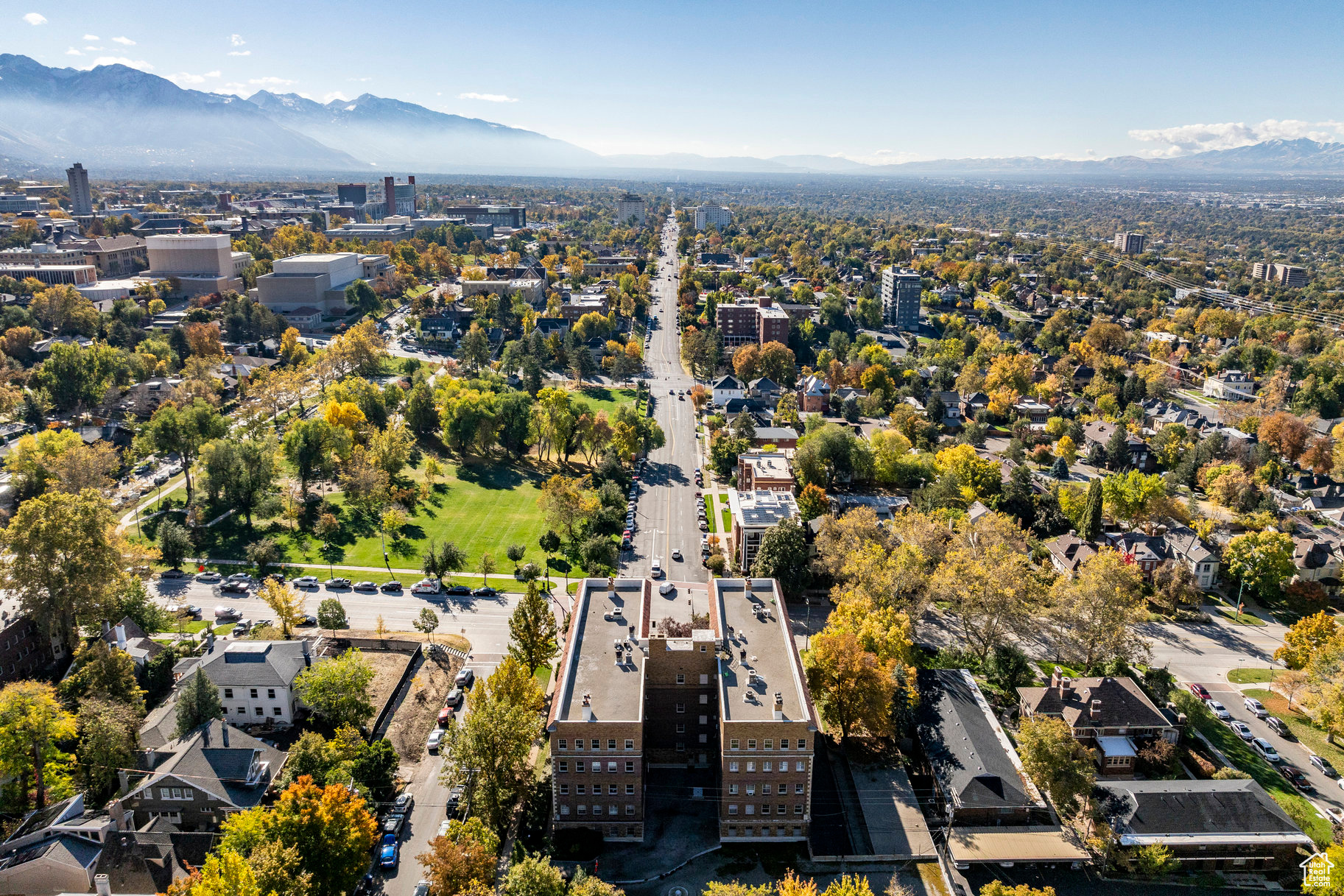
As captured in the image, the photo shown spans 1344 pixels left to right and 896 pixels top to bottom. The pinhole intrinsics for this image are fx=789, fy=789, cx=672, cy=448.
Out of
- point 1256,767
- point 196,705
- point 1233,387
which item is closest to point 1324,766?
point 1256,767

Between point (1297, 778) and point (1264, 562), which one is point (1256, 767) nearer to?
point (1297, 778)

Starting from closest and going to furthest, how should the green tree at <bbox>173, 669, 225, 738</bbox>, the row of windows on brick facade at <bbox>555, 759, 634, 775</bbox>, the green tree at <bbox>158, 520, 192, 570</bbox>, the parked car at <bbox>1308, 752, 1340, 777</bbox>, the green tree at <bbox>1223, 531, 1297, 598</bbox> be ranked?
the row of windows on brick facade at <bbox>555, 759, 634, 775</bbox> → the green tree at <bbox>173, 669, 225, 738</bbox> → the parked car at <bbox>1308, 752, 1340, 777</bbox> → the green tree at <bbox>158, 520, 192, 570</bbox> → the green tree at <bbox>1223, 531, 1297, 598</bbox>

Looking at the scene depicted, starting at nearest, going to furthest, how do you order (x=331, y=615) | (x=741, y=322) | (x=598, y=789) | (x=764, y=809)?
1. (x=598, y=789)
2. (x=764, y=809)
3. (x=331, y=615)
4. (x=741, y=322)

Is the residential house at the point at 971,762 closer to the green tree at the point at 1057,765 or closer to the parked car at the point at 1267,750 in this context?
the green tree at the point at 1057,765

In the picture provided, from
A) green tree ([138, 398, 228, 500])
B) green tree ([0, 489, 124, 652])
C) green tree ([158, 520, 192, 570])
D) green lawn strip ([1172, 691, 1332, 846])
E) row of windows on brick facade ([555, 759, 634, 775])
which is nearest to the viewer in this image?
row of windows on brick facade ([555, 759, 634, 775])

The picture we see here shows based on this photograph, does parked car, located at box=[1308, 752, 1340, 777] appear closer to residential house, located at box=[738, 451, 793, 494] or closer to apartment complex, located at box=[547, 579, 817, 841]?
apartment complex, located at box=[547, 579, 817, 841]

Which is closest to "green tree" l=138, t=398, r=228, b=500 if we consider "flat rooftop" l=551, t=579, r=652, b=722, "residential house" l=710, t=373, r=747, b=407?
"flat rooftop" l=551, t=579, r=652, b=722

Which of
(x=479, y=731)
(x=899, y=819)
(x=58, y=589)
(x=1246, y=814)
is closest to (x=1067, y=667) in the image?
(x=1246, y=814)
